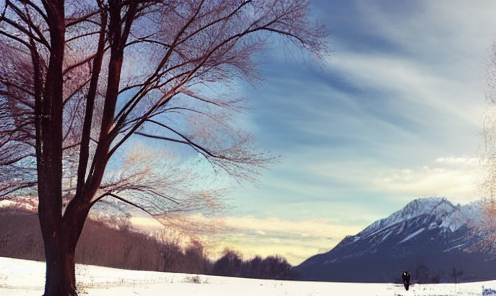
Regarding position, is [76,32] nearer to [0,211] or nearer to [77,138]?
[77,138]

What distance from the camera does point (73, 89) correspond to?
47.8ft

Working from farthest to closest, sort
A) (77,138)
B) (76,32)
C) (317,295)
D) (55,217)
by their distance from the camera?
1. (317,295)
2. (77,138)
3. (76,32)
4. (55,217)

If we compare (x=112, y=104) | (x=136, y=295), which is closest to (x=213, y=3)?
(x=112, y=104)

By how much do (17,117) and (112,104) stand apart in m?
2.75

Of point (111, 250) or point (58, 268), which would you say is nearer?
point (58, 268)

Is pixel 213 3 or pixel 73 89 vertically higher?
pixel 213 3

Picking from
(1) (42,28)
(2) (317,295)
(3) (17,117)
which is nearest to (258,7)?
(1) (42,28)

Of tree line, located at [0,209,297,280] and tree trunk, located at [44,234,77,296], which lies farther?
tree line, located at [0,209,297,280]

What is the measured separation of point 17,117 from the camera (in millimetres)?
13367

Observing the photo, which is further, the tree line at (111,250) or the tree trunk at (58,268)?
the tree line at (111,250)

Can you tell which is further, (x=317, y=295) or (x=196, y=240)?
(x=317, y=295)

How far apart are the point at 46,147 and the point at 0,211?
619 cm

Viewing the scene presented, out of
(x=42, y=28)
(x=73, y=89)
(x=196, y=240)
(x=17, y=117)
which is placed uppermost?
(x=42, y=28)

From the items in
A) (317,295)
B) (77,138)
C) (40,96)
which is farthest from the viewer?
(317,295)
